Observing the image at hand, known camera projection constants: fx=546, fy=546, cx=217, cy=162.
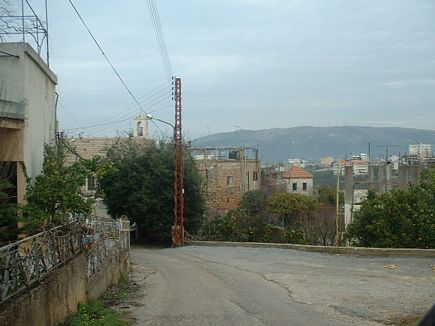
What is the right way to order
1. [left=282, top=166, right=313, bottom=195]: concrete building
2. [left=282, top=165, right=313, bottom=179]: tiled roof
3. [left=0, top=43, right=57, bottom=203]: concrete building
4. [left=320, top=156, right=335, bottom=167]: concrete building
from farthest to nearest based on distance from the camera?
[left=320, top=156, right=335, bottom=167]: concrete building, [left=282, top=165, right=313, bottom=179]: tiled roof, [left=282, top=166, right=313, bottom=195]: concrete building, [left=0, top=43, right=57, bottom=203]: concrete building

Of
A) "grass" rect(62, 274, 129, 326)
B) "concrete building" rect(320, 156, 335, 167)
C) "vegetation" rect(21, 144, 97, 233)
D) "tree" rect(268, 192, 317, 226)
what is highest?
"concrete building" rect(320, 156, 335, 167)

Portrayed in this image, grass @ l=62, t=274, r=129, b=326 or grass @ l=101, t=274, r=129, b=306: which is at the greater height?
grass @ l=62, t=274, r=129, b=326

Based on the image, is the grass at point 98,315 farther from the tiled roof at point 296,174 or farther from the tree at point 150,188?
the tiled roof at point 296,174

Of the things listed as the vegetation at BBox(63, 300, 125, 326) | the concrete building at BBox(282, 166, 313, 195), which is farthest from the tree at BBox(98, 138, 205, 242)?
the concrete building at BBox(282, 166, 313, 195)

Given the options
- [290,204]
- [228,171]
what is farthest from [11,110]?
[228,171]

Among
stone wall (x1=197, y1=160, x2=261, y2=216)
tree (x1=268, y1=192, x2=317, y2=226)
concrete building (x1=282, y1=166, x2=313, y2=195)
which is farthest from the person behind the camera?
concrete building (x1=282, y1=166, x2=313, y2=195)

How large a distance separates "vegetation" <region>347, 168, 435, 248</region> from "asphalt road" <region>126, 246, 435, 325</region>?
128 inches

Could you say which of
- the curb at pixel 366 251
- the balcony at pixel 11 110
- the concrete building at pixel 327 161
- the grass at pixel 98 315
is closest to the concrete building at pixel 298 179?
the concrete building at pixel 327 161

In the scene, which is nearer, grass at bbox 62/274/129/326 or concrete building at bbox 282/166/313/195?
grass at bbox 62/274/129/326

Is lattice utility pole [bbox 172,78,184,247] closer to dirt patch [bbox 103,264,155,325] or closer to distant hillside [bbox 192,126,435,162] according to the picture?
dirt patch [bbox 103,264,155,325]

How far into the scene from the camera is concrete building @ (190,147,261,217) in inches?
2298

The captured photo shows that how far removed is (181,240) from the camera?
30812 millimetres

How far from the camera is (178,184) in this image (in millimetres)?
32094

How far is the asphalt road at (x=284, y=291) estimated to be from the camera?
32.2 ft
